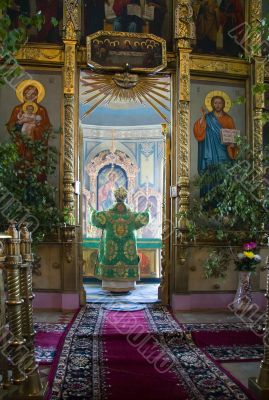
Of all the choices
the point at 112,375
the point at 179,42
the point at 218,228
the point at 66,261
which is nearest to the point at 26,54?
the point at 179,42

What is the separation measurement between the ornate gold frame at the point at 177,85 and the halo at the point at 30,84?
0.91 feet

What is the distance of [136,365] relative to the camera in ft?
15.1

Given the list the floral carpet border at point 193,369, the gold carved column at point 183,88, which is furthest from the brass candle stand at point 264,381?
the gold carved column at point 183,88

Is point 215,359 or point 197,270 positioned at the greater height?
point 197,270

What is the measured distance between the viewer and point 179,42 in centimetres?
767

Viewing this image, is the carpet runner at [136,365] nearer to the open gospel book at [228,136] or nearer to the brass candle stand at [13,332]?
the brass candle stand at [13,332]

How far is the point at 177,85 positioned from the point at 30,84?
2.46 m

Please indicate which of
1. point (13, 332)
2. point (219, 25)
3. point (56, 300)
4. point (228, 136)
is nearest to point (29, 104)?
point (56, 300)

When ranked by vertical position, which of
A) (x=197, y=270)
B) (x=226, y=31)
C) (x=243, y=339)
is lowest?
(x=243, y=339)

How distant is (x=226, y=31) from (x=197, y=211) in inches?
128

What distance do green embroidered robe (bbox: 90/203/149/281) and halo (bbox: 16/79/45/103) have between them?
275cm

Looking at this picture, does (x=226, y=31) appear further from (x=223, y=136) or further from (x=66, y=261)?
(x=66, y=261)

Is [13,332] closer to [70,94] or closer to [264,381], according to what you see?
[264,381]

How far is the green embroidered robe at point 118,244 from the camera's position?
8.88 meters
